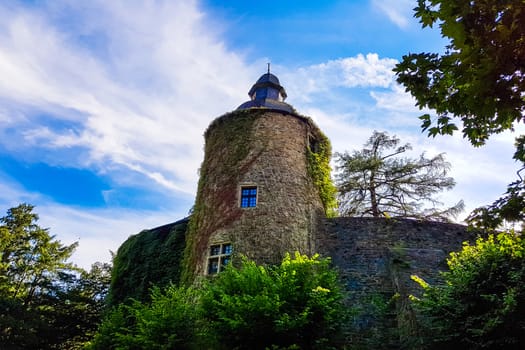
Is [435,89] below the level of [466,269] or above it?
above

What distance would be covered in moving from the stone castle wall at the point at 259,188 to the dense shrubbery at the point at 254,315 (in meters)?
2.64

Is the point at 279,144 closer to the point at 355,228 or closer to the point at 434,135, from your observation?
the point at 355,228

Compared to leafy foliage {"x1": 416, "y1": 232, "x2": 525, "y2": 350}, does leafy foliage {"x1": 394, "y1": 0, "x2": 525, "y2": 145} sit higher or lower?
higher

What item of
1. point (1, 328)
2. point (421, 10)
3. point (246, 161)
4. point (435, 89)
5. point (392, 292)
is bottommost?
point (1, 328)

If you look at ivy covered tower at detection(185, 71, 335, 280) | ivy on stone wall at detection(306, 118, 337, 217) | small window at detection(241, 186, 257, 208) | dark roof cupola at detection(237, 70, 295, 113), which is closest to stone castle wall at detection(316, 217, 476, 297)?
ivy covered tower at detection(185, 71, 335, 280)

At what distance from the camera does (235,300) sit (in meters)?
9.80

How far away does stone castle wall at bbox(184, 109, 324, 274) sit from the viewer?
44.7 ft

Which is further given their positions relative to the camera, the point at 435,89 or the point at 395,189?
the point at 395,189

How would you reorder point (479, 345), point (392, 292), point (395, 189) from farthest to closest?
point (395, 189) → point (392, 292) → point (479, 345)

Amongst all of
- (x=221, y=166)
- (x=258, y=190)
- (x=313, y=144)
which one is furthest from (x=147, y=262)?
(x=313, y=144)

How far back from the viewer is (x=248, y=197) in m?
14.5

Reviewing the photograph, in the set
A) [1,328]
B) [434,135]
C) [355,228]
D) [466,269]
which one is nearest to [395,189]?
[355,228]

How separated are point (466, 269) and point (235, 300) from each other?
18.5 ft

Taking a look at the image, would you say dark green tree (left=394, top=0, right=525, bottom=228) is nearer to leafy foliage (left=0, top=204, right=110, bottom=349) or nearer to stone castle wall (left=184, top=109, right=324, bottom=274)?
stone castle wall (left=184, top=109, right=324, bottom=274)
